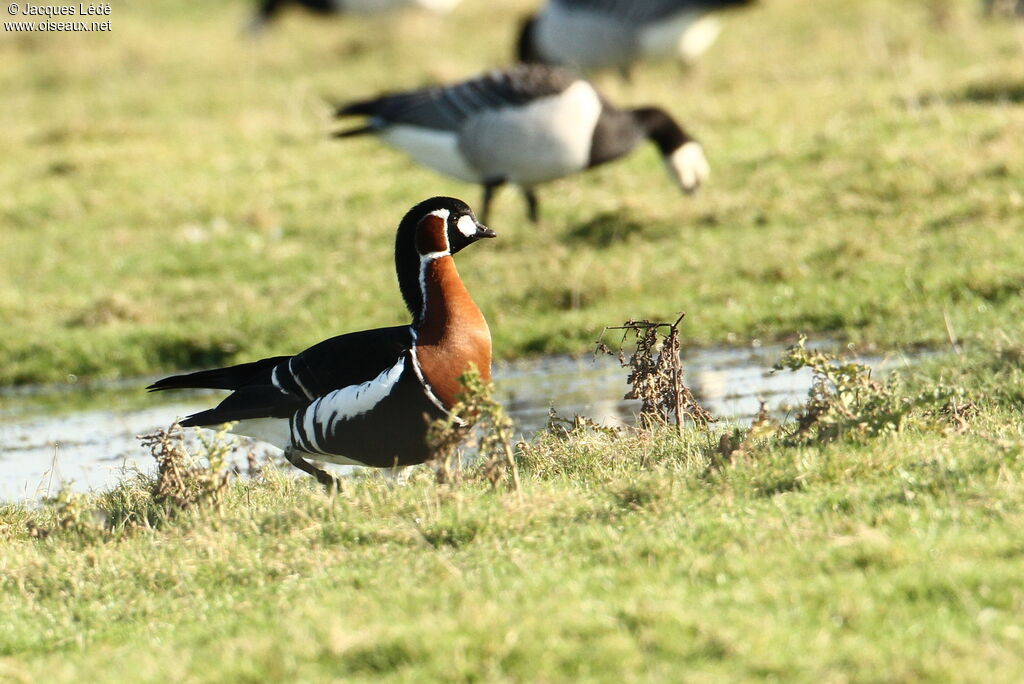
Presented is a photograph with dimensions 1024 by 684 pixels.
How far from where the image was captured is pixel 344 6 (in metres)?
28.5

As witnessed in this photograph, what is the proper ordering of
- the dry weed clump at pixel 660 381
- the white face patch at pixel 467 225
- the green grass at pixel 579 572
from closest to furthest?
the green grass at pixel 579 572 < the dry weed clump at pixel 660 381 < the white face patch at pixel 467 225

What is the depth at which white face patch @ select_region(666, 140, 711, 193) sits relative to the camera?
14328 millimetres

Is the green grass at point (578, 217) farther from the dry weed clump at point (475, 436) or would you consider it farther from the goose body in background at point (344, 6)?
the goose body in background at point (344, 6)

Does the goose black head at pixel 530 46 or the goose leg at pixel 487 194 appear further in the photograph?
the goose black head at pixel 530 46

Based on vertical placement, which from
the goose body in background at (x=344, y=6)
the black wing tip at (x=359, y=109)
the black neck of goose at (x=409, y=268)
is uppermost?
the goose body in background at (x=344, y=6)

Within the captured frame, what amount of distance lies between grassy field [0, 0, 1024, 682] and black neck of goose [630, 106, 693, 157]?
576mm

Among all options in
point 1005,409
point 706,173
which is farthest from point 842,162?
point 1005,409

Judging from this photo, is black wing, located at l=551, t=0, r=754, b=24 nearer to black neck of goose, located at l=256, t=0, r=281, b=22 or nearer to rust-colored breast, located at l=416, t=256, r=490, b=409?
black neck of goose, located at l=256, t=0, r=281, b=22

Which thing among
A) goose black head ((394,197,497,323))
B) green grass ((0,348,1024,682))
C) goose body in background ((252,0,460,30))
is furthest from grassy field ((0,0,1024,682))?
goose body in background ((252,0,460,30))

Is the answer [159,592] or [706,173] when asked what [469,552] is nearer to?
[159,592]

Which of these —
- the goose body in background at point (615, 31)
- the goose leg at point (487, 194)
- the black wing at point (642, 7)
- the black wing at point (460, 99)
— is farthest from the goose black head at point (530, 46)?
the goose leg at point (487, 194)

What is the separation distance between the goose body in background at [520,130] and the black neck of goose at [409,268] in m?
6.88

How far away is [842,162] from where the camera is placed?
13.9m

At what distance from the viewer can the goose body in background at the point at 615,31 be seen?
798 inches
